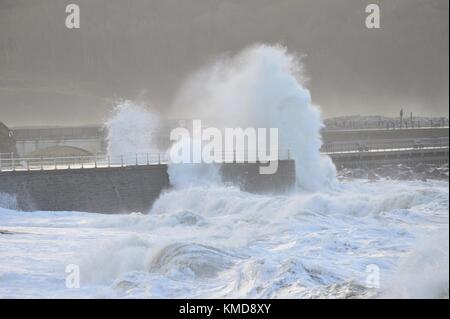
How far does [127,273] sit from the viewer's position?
11.7 metres

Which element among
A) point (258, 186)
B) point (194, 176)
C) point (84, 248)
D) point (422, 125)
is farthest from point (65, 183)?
point (422, 125)

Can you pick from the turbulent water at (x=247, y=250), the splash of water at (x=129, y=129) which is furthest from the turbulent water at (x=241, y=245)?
the splash of water at (x=129, y=129)

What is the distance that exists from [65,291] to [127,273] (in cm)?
103

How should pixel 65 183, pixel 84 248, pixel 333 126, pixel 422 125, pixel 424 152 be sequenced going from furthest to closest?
pixel 333 126
pixel 422 125
pixel 424 152
pixel 65 183
pixel 84 248

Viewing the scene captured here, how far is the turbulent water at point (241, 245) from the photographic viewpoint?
10734mm

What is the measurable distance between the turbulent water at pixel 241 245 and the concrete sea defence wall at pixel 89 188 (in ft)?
1.29

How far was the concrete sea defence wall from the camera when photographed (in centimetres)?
2088

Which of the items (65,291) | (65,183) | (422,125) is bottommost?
(65,291)

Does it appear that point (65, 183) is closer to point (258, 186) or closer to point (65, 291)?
point (258, 186)

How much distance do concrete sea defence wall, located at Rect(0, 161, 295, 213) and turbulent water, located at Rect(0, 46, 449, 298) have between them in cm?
39

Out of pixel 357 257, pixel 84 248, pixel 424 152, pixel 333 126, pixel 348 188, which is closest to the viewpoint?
pixel 357 257
